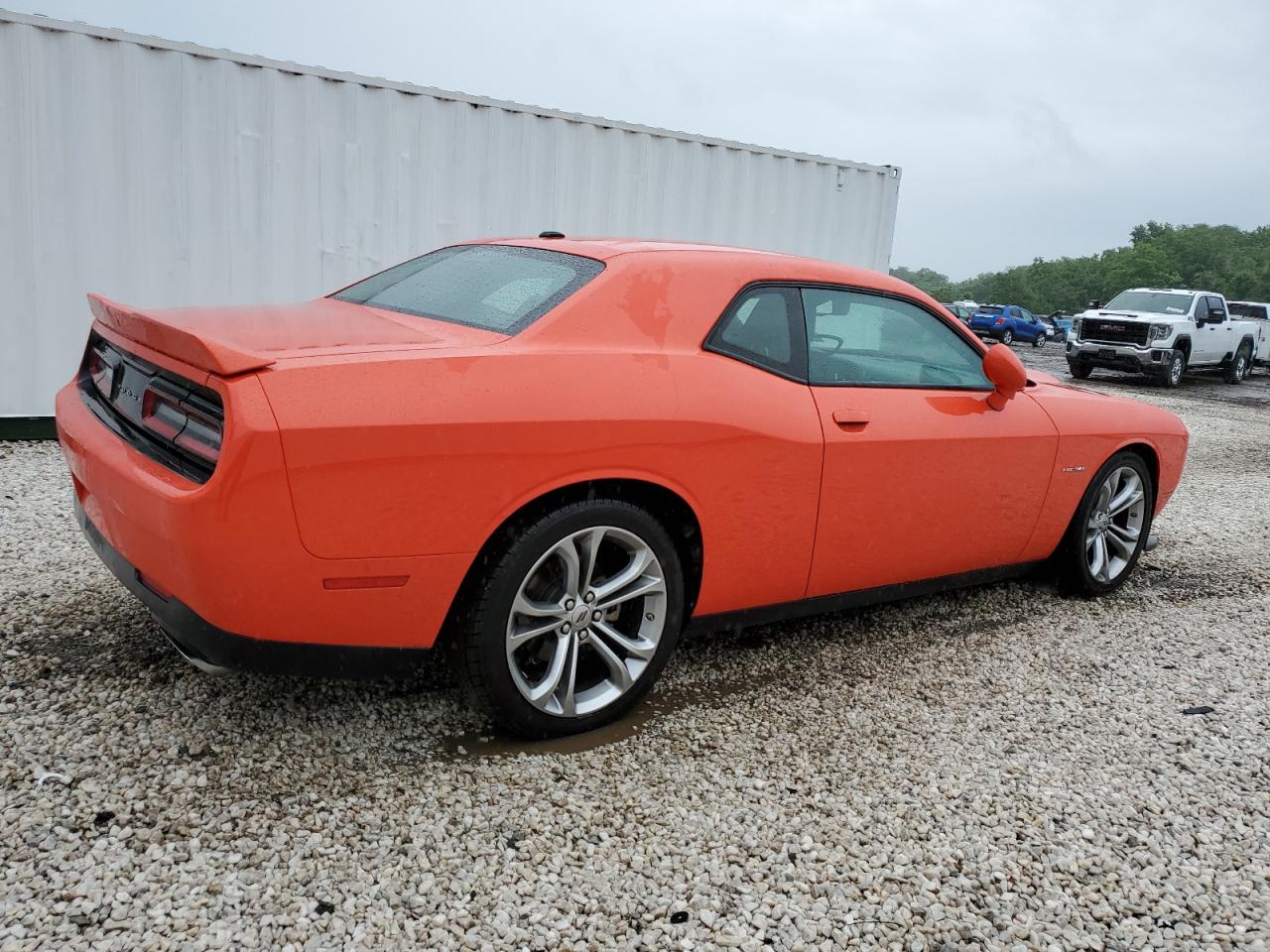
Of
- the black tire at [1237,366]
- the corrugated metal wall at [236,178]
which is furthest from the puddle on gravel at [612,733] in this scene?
the black tire at [1237,366]

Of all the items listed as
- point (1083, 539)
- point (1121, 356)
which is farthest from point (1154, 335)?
point (1083, 539)

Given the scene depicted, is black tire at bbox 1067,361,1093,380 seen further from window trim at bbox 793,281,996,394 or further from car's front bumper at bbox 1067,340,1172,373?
window trim at bbox 793,281,996,394

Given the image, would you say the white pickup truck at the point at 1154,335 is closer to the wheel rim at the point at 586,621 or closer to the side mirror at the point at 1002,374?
the side mirror at the point at 1002,374

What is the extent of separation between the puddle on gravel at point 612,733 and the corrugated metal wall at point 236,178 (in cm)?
545

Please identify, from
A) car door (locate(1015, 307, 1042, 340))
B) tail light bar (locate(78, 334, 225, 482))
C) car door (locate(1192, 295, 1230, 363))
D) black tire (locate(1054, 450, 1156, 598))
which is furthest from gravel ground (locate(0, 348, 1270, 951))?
car door (locate(1015, 307, 1042, 340))

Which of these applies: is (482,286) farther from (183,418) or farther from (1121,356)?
(1121,356)

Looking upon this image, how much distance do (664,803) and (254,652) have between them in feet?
3.74

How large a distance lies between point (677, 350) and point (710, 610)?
2.78 ft

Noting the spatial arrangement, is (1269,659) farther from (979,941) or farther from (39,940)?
(39,940)

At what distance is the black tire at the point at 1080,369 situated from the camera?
19.5 metres

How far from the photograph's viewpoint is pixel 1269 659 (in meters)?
4.10

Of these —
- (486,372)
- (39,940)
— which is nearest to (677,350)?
(486,372)

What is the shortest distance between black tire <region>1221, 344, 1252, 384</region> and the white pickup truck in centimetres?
76

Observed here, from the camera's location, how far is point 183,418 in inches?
99.2
